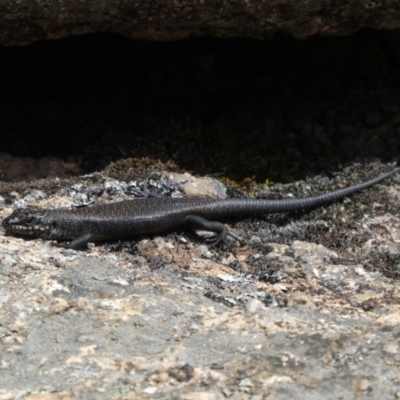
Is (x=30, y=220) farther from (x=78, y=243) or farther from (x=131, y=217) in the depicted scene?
(x=131, y=217)

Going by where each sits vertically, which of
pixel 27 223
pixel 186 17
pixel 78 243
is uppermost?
pixel 186 17

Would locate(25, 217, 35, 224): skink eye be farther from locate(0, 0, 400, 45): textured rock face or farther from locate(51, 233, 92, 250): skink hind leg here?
locate(0, 0, 400, 45): textured rock face

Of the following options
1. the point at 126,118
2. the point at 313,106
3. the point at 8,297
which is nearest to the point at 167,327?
the point at 8,297

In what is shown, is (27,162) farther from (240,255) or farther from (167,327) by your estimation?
(167,327)

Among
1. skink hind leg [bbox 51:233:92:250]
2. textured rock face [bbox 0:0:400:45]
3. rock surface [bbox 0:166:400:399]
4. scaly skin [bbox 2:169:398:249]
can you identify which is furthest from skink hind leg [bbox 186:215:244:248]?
textured rock face [bbox 0:0:400:45]

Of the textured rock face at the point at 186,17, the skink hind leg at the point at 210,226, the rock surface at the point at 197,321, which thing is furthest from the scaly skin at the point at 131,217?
the textured rock face at the point at 186,17

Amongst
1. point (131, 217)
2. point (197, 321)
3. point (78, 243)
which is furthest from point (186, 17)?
point (197, 321)
